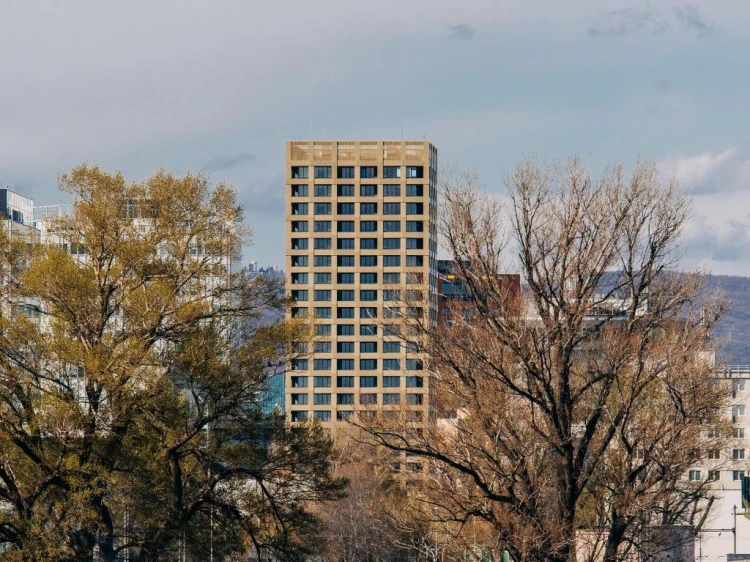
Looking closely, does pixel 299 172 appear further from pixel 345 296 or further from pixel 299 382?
pixel 299 382

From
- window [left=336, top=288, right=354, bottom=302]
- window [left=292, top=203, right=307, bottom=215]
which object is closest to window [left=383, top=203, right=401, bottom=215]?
window [left=292, top=203, right=307, bottom=215]

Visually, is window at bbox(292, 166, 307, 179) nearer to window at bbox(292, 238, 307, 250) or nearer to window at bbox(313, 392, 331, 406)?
window at bbox(292, 238, 307, 250)

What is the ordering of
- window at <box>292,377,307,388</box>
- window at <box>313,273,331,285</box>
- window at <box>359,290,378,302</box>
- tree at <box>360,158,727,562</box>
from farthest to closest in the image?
window at <box>313,273,331,285</box> → window at <box>359,290,378,302</box> → window at <box>292,377,307,388</box> → tree at <box>360,158,727,562</box>

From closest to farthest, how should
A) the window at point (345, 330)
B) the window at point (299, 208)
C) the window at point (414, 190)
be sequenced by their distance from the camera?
1. the window at point (345, 330)
2. the window at point (414, 190)
3. the window at point (299, 208)

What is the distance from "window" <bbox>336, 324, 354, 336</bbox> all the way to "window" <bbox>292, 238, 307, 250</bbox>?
11.9 meters

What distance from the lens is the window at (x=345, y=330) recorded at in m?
180

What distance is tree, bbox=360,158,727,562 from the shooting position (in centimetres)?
3925

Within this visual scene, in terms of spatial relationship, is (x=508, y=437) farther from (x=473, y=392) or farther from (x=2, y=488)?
(x=2, y=488)

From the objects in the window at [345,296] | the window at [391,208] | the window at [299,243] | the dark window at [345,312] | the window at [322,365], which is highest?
the window at [391,208]

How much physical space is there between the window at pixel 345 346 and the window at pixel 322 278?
27.5 ft

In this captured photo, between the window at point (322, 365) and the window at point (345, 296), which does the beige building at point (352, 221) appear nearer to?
the window at point (345, 296)

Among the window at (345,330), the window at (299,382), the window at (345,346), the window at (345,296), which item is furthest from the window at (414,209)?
the window at (299,382)

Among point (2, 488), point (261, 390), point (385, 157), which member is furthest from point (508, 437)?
point (385, 157)

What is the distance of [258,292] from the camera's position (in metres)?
51.4
